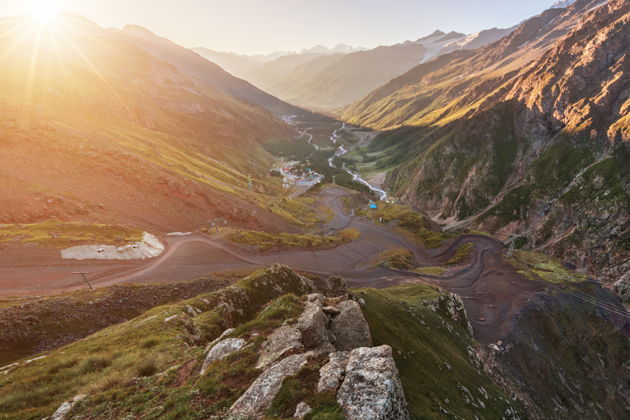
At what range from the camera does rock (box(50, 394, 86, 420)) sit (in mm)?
15211

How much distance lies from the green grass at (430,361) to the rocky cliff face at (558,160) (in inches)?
3318

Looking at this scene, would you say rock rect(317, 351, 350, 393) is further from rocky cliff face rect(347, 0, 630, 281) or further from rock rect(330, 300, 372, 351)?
rocky cliff face rect(347, 0, 630, 281)

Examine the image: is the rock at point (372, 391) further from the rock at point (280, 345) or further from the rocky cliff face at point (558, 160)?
the rocky cliff face at point (558, 160)

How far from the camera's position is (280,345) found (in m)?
18.4

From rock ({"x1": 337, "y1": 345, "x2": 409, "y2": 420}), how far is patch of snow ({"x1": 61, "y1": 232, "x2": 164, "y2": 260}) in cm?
5009

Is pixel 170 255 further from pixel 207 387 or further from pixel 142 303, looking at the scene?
pixel 207 387

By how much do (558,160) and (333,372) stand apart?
168 meters

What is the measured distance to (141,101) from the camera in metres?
191

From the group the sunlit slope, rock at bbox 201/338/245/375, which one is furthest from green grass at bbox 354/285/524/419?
the sunlit slope

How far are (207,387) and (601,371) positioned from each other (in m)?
82.5

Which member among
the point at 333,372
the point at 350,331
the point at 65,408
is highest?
the point at 333,372

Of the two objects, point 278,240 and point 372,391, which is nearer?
point 372,391

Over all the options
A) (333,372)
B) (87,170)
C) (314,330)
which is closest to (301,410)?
(333,372)

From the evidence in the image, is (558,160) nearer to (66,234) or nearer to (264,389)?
(264,389)
